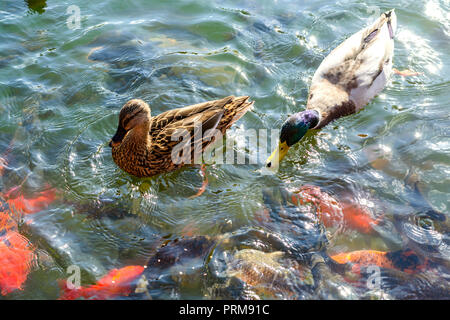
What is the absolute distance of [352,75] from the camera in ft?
21.9

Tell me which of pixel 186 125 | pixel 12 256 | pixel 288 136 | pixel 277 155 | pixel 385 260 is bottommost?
pixel 385 260

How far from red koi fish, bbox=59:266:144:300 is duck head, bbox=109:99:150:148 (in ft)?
5.04

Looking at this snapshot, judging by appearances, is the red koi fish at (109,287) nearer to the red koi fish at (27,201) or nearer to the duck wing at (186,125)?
the red koi fish at (27,201)

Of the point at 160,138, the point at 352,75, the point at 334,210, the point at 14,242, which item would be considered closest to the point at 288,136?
the point at 334,210

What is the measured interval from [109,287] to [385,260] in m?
2.85

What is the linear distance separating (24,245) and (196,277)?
1875 mm

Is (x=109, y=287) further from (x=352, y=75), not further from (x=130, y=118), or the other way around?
(x=352, y=75)

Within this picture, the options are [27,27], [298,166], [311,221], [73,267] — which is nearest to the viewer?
[73,267]

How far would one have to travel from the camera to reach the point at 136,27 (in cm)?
789

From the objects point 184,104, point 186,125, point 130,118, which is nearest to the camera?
point 130,118

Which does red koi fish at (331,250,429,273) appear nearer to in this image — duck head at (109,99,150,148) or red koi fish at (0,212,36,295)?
duck head at (109,99,150,148)
